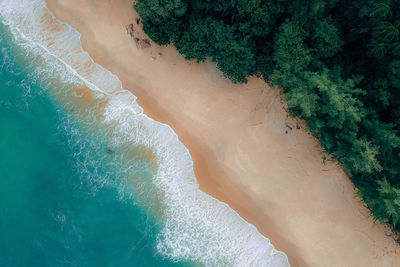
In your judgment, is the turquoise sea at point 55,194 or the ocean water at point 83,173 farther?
the turquoise sea at point 55,194

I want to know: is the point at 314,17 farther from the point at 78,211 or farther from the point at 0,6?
the point at 0,6

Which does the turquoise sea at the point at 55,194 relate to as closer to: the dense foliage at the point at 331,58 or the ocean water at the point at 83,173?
the ocean water at the point at 83,173

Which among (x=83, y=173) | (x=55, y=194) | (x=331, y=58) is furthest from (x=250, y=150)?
(x=55, y=194)

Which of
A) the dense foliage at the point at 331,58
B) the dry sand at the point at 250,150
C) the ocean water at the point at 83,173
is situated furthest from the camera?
the ocean water at the point at 83,173

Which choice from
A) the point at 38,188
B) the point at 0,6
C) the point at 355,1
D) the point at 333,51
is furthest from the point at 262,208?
the point at 0,6

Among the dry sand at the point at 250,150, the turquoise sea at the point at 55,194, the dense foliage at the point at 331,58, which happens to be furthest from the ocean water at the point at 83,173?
the dense foliage at the point at 331,58

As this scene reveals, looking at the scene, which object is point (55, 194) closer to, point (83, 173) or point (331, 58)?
point (83, 173)
